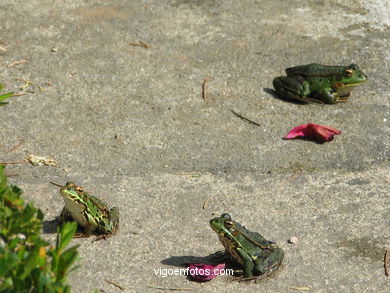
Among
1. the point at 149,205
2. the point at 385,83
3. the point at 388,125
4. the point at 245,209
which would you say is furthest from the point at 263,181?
the point at 385,83

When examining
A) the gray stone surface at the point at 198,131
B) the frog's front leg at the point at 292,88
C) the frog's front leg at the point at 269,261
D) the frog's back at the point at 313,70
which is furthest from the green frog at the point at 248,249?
the frog's back at the point at 313,70

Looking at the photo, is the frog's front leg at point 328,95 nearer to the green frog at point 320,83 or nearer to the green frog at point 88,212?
the green frog at point 320,83

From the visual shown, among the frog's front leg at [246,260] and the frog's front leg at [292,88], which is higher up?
the frog's front leg at [292,88]

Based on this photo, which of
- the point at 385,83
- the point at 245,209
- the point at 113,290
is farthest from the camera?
the point at 385,83

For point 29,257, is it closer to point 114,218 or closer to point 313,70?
point 114,218

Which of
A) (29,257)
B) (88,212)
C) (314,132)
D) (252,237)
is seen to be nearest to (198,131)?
(314,132)

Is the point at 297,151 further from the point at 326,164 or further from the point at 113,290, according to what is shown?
the point at 113,290

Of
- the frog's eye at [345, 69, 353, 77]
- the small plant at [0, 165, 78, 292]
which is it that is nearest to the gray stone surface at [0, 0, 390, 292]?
the frog's eye at [345, 69, 353, 77]
